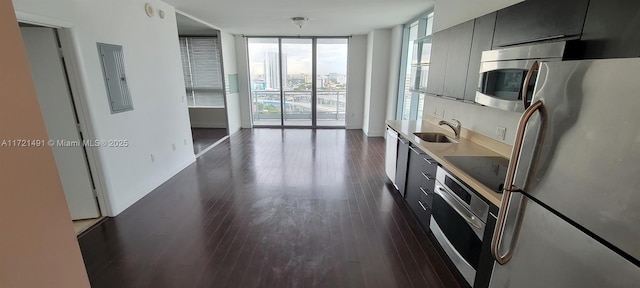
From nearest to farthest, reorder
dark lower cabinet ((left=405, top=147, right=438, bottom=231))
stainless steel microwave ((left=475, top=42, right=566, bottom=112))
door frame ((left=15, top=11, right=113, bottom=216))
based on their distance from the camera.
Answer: stainless steel microwave ((left=475, top=42, right=566, bottom=112)) < door frame ((left=15, top=11, right=113, bottom=216)) < dark lower cabinet ((left=405, top=147, right=438, bottom=231))

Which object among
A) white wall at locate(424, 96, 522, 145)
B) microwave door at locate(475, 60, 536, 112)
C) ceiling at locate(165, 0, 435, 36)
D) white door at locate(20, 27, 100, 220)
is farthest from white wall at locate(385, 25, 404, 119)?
white door at locate(20, 27, 100, 220)

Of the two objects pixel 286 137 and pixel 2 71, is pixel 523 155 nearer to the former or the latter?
pixel 2 71

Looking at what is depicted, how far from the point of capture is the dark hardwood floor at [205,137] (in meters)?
5.94

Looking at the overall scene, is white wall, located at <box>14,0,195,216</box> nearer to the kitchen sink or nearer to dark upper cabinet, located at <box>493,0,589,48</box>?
the kitchen sink

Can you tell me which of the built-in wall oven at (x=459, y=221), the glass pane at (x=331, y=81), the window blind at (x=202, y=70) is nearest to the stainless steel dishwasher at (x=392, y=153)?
the built-in wall oven at (x=459, y=221)

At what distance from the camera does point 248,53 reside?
7.38 metres

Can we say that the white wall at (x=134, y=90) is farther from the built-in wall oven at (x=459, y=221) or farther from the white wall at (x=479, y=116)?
the white wall at (x=479, y=116)

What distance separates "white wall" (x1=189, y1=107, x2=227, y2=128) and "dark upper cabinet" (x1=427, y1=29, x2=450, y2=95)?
600 centimetres

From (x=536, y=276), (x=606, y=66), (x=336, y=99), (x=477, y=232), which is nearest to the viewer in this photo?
(x=606, y=66)

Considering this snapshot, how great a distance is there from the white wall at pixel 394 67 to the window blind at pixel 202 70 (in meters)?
4.37

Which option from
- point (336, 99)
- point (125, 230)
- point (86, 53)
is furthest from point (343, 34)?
point (125, 230)

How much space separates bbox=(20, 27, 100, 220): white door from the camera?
2.48 m

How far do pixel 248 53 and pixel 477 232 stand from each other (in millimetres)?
7109

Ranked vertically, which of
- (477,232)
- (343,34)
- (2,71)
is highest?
(343,34)
